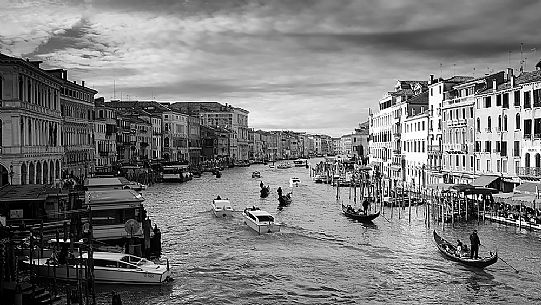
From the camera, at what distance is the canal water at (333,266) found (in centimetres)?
1645

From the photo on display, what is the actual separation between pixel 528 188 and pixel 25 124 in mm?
23650

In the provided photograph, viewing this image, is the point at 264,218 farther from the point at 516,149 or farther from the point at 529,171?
the point at 516,149

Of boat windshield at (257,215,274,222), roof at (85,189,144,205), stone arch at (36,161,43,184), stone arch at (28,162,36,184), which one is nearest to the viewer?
roof at (85,189,144,205)

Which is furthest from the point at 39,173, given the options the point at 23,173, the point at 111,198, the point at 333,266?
the point at 333,266

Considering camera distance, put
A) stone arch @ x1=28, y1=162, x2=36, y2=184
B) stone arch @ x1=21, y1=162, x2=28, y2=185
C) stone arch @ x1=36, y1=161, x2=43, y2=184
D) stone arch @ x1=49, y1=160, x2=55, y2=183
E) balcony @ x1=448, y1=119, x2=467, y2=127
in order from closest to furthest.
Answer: stone arch @ x1=21, y1=162, x2=28, y2=185
stone arch @ x1=28, y1=162, x2=36, y2=184
stone arch @ x1=36, y1=161, x2=43, y2=184
stone arch @ x1=49, y1=160, x2=55, y2=183
balcony @ x1=448, y1=119, x2=467, y2=127

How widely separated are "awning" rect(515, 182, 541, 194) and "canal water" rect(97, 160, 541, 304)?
218 centimetres

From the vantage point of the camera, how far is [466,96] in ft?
121

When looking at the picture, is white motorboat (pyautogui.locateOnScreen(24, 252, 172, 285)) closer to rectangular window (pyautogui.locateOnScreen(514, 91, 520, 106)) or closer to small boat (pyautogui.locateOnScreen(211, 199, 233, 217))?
small boat (pyautogui.locateOnScreen(211, 199, 233, 217))

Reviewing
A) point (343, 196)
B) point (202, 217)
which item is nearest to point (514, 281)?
point (202, 217)

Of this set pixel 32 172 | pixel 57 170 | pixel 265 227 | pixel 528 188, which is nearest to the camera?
pixel 265 227

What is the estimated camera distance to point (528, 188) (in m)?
27.9

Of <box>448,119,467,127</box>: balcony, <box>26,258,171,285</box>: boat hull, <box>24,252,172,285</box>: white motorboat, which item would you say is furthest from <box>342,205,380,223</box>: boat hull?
<box>26,258,171,285</box>: boat hull

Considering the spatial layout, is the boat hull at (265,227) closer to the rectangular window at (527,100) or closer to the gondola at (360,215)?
the gondola at (360,215)

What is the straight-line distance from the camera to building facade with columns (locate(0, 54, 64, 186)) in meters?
27.3
